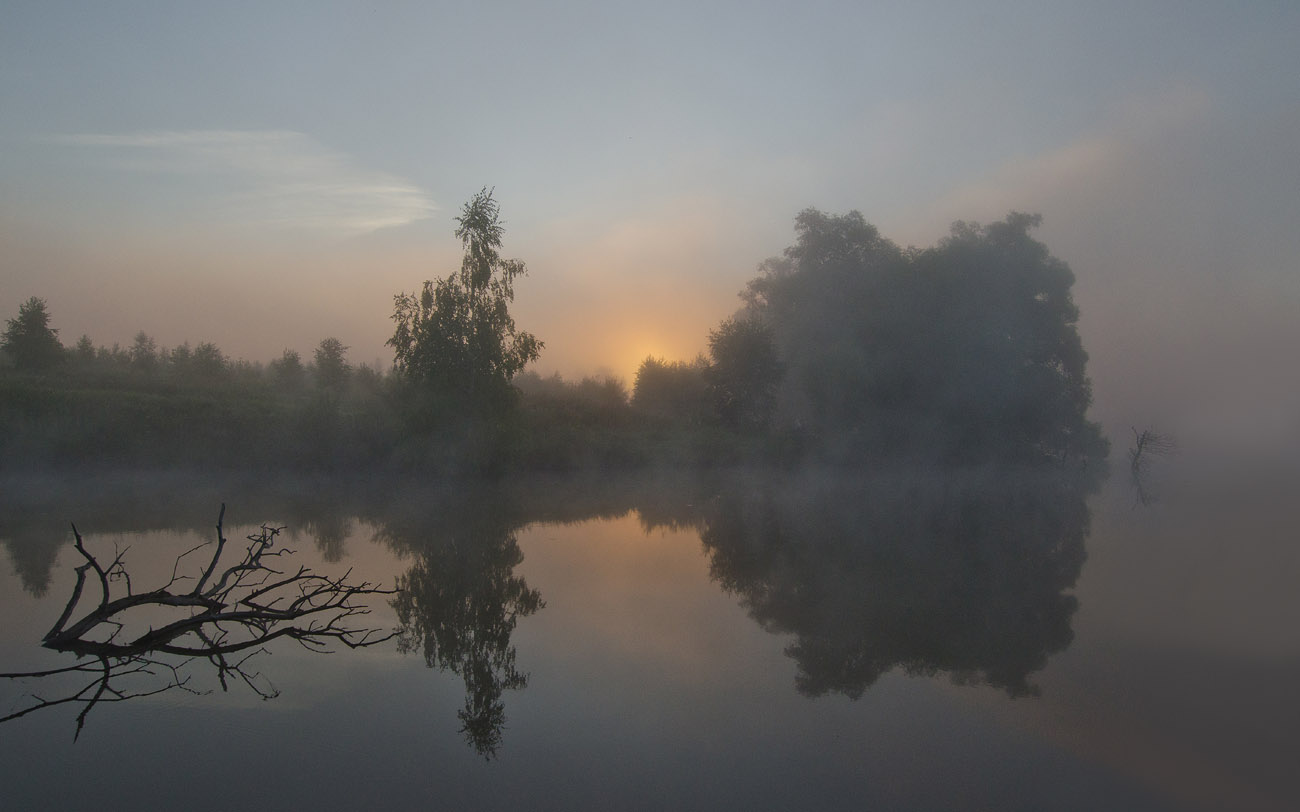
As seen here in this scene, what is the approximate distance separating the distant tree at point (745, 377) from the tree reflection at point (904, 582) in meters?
16.3

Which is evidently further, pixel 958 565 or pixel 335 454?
pixel 335 454

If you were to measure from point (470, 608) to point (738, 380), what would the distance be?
98.3ft

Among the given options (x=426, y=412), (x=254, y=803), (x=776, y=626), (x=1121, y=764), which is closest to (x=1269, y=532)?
(x=776, y=626)

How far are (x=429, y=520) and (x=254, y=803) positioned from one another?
39.7 feet

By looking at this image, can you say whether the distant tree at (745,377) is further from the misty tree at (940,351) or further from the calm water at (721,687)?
the calm water at (721,687)

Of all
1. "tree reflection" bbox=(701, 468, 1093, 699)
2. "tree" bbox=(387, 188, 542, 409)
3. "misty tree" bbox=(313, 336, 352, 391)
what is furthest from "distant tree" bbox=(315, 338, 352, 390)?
"tree reflection" bbox=(701, 468, 1093, 699)

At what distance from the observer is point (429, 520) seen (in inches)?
631

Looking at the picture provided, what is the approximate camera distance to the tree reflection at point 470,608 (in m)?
5.68

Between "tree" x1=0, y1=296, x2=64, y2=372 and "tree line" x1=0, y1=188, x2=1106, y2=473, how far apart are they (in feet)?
0.20

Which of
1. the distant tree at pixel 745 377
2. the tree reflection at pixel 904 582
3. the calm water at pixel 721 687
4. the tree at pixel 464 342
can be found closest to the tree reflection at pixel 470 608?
the calm water at pixel 721 687

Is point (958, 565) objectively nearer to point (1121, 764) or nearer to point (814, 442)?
point (1121, 764)

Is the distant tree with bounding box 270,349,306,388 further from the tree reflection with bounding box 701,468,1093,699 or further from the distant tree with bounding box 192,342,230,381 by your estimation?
the tree reflection with bounding box 701,468,1093,699

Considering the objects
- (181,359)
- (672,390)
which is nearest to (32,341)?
(181,359)

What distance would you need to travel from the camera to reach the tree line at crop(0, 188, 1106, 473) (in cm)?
2747
